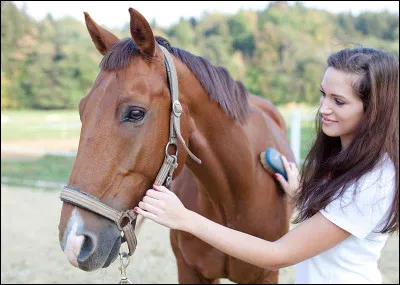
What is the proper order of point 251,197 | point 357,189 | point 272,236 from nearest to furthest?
point 357,189
point 251,197
point 272,236

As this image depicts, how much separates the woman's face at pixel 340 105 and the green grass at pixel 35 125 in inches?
295

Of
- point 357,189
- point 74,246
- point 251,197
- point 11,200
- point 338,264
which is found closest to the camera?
point 74,246

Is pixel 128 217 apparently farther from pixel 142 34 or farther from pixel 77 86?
pixel 77 86

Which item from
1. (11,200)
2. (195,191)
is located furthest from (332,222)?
(11,200)

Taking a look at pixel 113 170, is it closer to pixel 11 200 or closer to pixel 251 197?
pixel 251 197

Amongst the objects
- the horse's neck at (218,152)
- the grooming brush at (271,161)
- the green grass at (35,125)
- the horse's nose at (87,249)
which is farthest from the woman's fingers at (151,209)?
the green grass at (35,125)

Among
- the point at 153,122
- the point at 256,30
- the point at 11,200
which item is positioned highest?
the point at 256,30

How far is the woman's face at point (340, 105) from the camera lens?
4.57 feet

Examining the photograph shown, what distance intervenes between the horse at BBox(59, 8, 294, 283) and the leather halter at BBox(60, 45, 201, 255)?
17mm

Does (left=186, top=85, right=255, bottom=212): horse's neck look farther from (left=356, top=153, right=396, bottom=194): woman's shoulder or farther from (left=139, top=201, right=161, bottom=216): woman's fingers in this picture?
(left=356, top=153, right=396, bottom=194): woman's shoulder

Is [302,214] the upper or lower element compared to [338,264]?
upper

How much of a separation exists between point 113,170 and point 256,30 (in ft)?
74.2

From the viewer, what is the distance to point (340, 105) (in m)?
1.42

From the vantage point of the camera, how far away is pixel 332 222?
1.38 m
